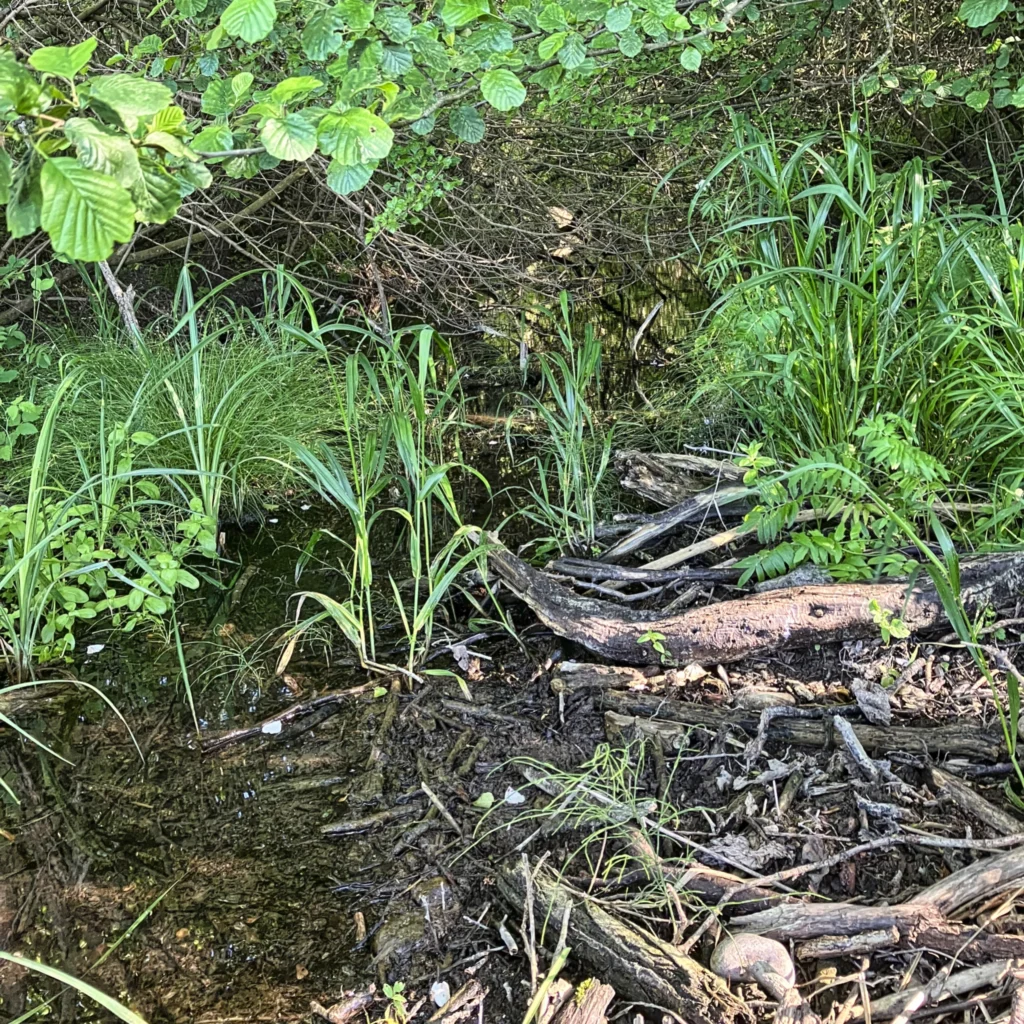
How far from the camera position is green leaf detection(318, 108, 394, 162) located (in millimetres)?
1160

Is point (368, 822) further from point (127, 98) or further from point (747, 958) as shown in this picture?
point (127, 98)

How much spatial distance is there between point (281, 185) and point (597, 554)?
2483 mm

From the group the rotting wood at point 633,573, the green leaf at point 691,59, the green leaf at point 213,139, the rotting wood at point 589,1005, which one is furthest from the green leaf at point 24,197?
the rotting wood at point 633,573

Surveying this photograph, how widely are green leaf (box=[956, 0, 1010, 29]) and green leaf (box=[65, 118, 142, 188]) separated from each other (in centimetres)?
192

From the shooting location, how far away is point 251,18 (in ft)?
3.76

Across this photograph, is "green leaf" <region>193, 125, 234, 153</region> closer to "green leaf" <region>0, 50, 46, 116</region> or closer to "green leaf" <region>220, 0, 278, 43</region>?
"green leaf" <region>220, 0, 278, 43</region>

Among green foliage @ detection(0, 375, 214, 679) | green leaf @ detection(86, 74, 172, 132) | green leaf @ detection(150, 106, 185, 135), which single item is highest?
green leaf @ detection(86, 74, 172, 132)

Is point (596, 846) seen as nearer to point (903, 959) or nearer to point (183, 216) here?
point (903, 959)

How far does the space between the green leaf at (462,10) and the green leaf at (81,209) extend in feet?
2.56

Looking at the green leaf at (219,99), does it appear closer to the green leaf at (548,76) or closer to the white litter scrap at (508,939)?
the green leaf at (548,76)

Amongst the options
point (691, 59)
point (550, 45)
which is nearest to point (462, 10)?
point (550, 45)

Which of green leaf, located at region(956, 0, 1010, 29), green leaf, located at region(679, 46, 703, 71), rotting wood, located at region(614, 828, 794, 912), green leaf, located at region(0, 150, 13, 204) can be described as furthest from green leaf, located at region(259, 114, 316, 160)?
green leaf, located at region(956, 0, 1010, 29)

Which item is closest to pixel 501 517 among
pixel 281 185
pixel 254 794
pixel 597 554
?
pixel 597 554

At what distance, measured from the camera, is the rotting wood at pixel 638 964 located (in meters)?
1.09
